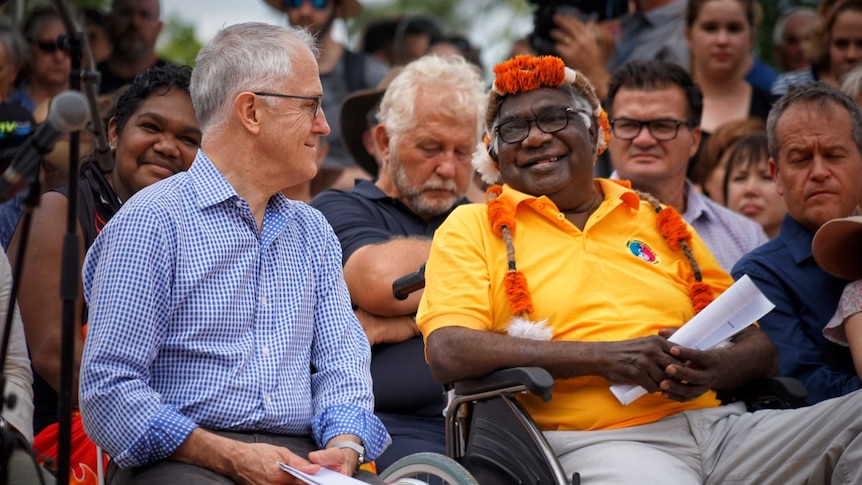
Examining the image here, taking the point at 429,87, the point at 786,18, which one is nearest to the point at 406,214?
the point at 429,87

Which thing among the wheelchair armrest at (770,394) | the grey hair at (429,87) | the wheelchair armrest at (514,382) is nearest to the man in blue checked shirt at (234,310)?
the wheelchair armrest at (514,382)

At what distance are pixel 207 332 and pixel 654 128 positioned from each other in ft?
10.0

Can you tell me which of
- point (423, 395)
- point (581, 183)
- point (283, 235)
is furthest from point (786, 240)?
point (283, 235)

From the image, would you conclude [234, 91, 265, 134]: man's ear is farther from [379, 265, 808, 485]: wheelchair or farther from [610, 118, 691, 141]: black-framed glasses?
[610, 118, 691, 141]: black-framed glasses

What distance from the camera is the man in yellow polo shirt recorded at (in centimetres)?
371

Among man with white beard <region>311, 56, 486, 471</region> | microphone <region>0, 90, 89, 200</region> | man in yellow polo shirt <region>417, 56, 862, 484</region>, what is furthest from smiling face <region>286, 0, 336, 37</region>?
microphone <region>0, 90, 89, 200</region>

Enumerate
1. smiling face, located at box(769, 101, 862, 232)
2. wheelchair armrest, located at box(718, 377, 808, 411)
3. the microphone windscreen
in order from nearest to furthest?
the microphone windscreen
wheelchair armrest, located at box(718, 377, 808, 411)
smiling face, located at box(769, 101, 862, 232)

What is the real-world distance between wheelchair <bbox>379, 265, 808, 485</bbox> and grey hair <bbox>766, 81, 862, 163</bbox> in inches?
46.4

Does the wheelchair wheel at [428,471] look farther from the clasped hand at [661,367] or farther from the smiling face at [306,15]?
the smiling face at [306,15]

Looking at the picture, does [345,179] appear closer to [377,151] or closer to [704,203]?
[377,151]

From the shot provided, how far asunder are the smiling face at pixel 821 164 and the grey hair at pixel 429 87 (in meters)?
1.45

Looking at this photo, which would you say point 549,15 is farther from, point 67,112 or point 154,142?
point 67,112

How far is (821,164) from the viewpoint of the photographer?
4582 millimetres

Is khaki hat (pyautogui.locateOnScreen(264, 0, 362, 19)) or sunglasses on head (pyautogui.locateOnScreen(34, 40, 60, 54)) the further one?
khaki hat (pyautogui.locateOnScreen(264, 0, 362, 19))
